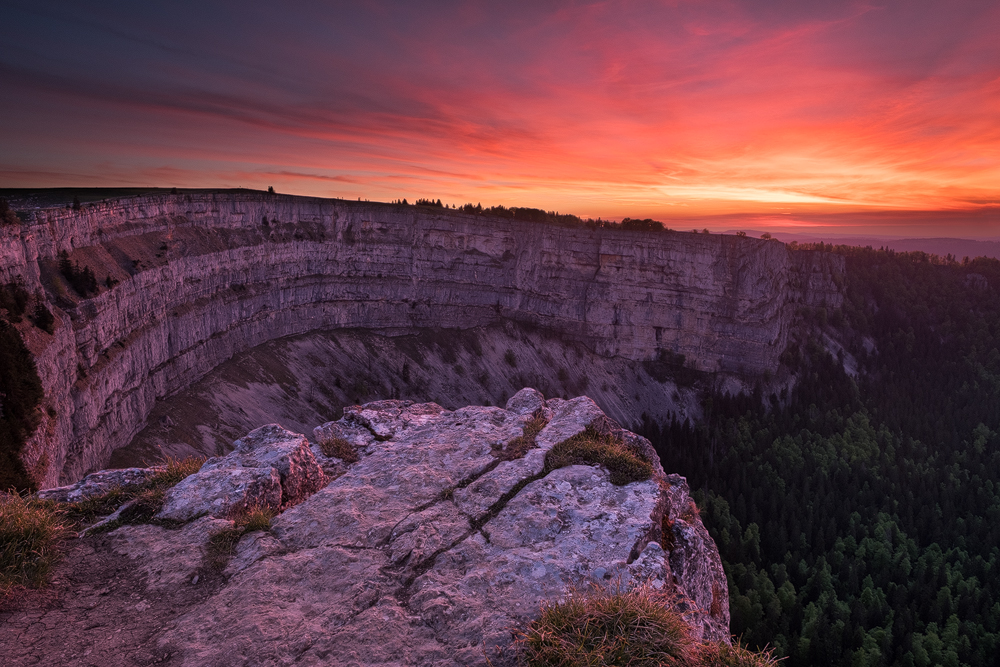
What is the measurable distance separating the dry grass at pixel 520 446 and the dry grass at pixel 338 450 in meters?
3.30

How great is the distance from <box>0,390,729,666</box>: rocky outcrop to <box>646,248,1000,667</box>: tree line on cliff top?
49.0ft

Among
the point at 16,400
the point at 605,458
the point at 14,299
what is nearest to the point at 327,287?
the point at 14,299

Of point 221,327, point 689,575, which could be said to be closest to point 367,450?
point 689,575

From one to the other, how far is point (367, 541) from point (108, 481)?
5582 mm

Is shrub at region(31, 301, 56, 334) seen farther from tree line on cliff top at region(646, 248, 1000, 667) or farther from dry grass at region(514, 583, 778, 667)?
tree line on cliff top at region(646, 248, 1000, 667)

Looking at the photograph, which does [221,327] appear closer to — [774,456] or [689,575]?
[689,575]

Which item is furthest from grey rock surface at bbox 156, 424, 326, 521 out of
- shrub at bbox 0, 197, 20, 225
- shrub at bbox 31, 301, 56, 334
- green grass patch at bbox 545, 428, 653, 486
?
shrub at bbox 0, 197, 20, 225

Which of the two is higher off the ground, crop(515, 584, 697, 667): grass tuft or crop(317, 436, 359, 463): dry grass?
crop(515, 584, 697, 667): grass tuft

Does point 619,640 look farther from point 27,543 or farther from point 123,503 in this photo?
point 123,503

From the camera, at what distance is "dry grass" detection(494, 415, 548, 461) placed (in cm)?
1116

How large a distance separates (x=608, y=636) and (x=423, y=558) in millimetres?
3290

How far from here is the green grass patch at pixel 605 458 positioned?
9961 millimetres

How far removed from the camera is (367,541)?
28.6ft

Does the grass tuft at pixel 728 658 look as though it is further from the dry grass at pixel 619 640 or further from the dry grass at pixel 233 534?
the dry grass at pixel 233 534
